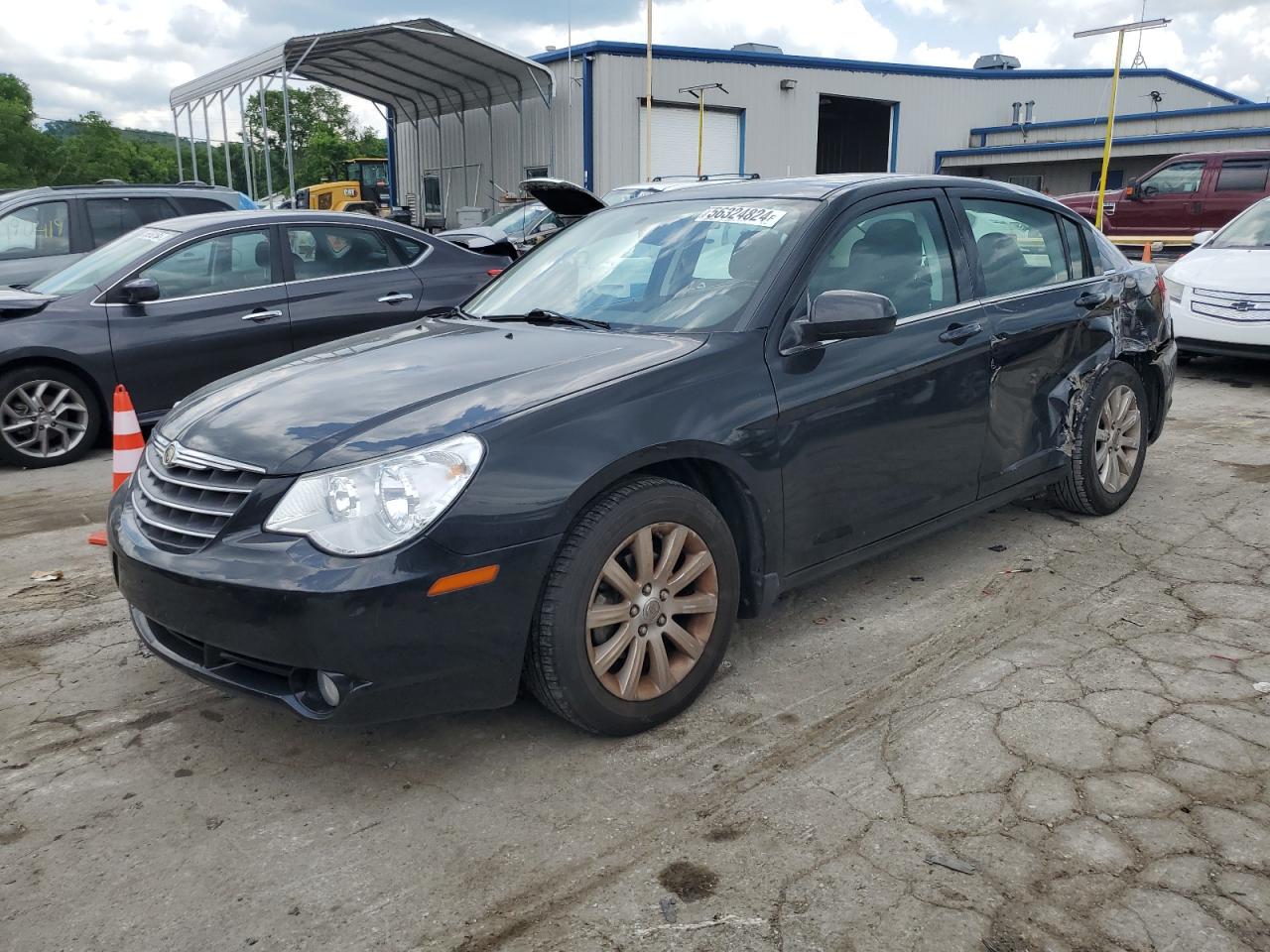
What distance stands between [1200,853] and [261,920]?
220cm

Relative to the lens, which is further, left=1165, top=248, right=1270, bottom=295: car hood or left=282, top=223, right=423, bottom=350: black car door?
left=1165, top=248, right=1270, bottom=295: car hood

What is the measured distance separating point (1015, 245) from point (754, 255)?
1.51 metres

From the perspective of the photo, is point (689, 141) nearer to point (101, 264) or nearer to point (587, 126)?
point (587, 126)

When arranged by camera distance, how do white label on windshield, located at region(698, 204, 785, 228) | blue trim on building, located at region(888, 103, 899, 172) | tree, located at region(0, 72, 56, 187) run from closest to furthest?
white label on windshield, located at region(698, 204, 785, 228) → blue trim on building, located at region(888, 103, 899, 172) → tree, located at region(0, 72, 56, 187)

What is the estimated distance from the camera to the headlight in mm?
2629

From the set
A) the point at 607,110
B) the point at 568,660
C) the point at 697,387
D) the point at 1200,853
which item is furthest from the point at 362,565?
the point at 607,110

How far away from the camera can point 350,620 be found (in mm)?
2574

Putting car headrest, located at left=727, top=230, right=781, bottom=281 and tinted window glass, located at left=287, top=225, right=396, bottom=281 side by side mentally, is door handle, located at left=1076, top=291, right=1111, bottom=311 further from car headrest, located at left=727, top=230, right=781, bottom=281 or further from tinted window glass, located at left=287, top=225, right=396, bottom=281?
tinted window glass, located at left=287, top=225, right=396, bottom=281

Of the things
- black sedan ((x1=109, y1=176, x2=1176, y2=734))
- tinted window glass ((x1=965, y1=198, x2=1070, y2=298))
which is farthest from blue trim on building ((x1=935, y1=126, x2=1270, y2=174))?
black sedan ((x1=109, y1=176, x2=1176, y2=734))

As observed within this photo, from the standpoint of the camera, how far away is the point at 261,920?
2.36 metres

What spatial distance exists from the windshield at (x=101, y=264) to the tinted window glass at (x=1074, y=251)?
5654 millimetres

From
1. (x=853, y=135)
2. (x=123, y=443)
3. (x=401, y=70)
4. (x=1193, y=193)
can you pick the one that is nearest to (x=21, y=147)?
(x=401, y=70)

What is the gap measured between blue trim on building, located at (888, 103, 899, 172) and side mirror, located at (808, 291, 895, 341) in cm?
2973

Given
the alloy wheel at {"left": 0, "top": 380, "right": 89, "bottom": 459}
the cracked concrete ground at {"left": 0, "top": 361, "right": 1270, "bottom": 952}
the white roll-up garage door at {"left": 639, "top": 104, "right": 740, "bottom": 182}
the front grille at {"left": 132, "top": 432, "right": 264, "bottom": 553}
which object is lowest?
the cracked concrete ground at {"left": 0, "top": 361, "right": 1270, "bottom": 952}
